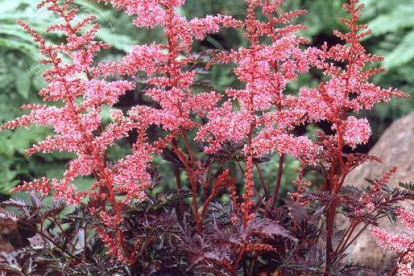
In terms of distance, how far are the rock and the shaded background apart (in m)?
0.72

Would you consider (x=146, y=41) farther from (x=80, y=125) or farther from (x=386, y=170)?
(x=80, y=125)

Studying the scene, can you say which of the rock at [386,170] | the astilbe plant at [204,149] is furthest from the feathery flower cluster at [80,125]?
the rock at [386,170]

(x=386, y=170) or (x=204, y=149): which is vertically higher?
(x=204, y=149)

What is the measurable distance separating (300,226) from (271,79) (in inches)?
20.2

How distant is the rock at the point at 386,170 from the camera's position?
3000 mm

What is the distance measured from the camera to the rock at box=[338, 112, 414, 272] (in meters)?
3.00

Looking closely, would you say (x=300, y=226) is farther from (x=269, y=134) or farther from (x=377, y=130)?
(x=377, y=130)

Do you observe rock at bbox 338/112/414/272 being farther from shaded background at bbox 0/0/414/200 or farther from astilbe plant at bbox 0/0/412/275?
astilbe plant at bbox 0/0/412/275

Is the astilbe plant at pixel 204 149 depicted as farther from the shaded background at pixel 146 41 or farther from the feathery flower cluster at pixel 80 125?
the shaded background at pixel 146 41

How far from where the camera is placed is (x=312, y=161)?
6.76 ft

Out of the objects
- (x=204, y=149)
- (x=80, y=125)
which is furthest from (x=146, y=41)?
(x=80, y=125)

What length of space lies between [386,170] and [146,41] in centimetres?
222

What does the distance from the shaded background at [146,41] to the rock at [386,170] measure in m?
0.72

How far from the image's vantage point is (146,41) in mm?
4805
